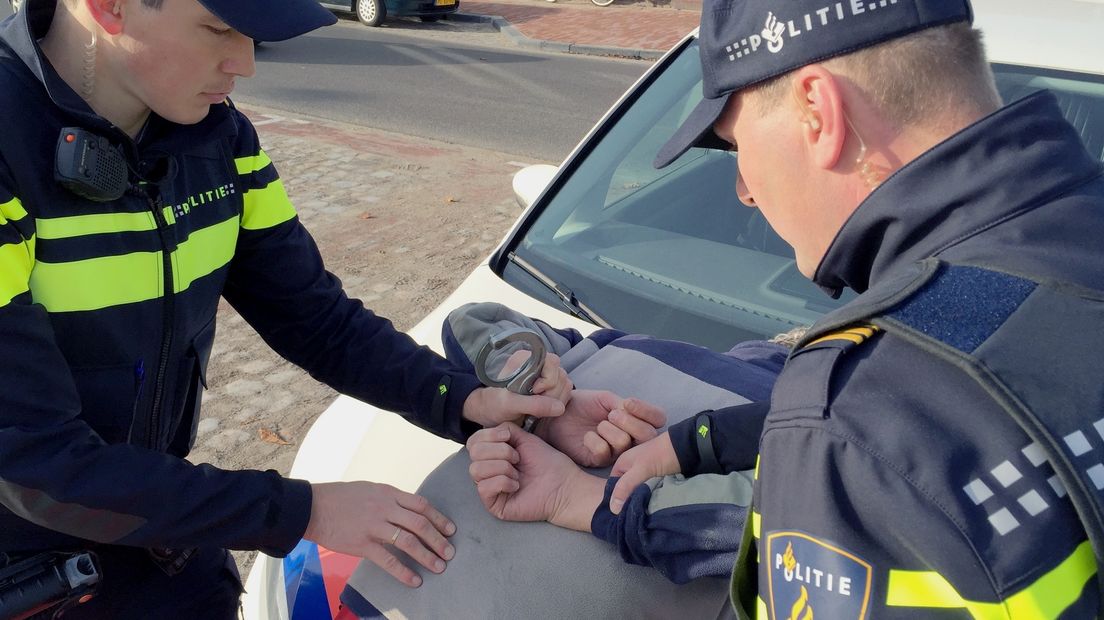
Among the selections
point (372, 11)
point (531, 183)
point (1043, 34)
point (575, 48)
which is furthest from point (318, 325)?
point (372, 11)

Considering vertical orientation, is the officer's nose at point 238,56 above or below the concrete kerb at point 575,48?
above

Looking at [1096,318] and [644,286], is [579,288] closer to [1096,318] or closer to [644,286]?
[644,286]

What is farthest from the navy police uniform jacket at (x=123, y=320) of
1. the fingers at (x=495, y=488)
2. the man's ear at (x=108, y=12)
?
the fingers at (x=495, y=488)

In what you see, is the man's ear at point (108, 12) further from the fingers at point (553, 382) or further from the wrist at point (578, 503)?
the wrist at point (578, 503)

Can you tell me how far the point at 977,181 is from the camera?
1.04m

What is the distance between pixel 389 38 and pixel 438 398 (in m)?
13.2

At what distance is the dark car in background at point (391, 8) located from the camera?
50.1ft

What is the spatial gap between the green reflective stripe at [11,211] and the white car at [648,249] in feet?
2.99

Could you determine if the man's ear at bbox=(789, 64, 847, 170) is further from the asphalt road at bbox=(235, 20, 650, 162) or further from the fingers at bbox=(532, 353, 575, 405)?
the asphalt road at bbox=(235, 20, 650, 162)

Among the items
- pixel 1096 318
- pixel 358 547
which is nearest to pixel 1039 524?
pixel 1096 318

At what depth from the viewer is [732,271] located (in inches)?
99.8

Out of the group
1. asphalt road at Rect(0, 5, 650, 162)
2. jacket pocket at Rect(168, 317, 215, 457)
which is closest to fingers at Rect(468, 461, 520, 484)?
jacket pocket at Rect(168, 317, 215, 457)

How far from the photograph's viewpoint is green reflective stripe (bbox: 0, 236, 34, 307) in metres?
1.42

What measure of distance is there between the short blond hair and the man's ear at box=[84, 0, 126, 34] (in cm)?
110
